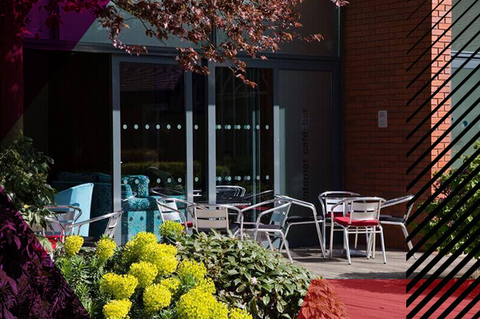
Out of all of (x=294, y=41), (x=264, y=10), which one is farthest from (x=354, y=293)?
(x=294, y=41)

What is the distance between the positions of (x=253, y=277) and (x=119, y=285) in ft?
2.90

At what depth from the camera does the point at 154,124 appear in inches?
426

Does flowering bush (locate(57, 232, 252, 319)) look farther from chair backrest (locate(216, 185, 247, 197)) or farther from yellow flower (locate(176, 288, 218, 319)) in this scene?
chair backrest (locate(216, 185, 247, 197))

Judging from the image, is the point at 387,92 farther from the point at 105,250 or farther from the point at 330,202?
the point at 105,250

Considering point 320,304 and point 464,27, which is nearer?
point 320,304

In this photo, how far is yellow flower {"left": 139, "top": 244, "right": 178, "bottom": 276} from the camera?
383 cm

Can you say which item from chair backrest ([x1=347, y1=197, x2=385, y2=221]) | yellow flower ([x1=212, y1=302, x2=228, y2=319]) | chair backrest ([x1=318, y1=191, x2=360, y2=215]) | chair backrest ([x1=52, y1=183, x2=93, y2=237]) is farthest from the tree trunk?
chair backrest ([x1=318, y1=191, x2=360, y2=215])

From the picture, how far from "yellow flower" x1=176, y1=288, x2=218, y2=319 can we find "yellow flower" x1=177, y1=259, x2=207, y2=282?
31 centimetres

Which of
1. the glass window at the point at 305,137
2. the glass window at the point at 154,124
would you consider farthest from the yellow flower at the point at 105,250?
the glass window at the point at 305,137

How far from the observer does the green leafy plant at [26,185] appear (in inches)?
194

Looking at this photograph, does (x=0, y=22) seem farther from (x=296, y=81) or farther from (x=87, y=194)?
(x=296, y=81)

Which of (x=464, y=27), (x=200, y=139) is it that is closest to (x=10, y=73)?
(x=200, y=139)

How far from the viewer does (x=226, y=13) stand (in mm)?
6840

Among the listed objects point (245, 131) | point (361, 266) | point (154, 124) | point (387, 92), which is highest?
point (387, 92)
